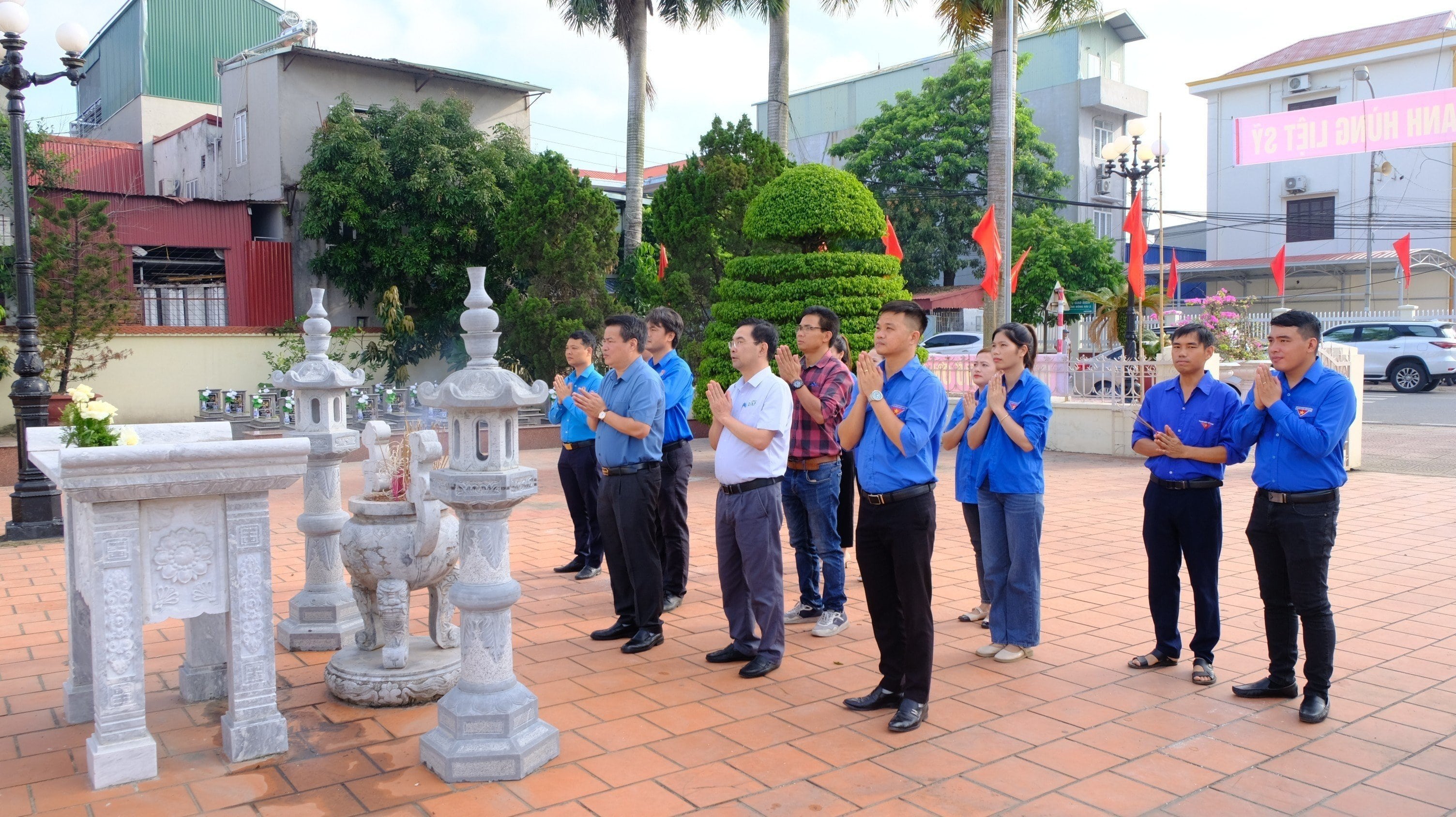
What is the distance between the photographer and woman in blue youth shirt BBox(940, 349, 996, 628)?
530cm

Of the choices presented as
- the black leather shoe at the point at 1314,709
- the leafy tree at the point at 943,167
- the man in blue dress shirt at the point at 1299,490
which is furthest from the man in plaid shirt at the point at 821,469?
the leafy tree at the point at 943,167

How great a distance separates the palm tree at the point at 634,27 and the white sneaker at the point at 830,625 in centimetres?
1370

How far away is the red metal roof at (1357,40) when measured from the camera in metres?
29.0

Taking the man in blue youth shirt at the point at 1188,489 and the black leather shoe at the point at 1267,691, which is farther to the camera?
the man in blue youth shirt at the point at 1188,489

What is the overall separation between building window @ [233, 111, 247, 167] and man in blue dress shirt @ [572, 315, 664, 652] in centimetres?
1748

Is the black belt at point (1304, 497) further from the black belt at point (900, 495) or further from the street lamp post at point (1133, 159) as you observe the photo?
the street lamp post at point (1133, 159)

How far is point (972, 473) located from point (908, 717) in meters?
1.60

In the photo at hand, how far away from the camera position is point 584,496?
22.7ft

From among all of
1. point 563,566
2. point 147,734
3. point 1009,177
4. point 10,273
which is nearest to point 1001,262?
point 1009,177

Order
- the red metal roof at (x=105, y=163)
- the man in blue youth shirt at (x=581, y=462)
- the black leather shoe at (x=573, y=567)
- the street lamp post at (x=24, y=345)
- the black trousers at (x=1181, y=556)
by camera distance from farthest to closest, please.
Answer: the red metal roof at (x=105, y=163)
the street lamp post at (x=24, y=345)
the black leather shoe at (x=573, y=567)
the man in blue youth shirt at (x=581, y=462)
the black trousers at (x=1181, y=556)

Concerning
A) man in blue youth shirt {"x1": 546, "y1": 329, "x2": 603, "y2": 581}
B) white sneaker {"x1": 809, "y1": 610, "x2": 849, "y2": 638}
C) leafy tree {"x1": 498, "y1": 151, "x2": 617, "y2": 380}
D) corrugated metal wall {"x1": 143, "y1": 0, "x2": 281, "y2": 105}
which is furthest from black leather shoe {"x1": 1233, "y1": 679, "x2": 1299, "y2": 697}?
corrugated metal wall {"x1": 143, "y1": 0, "x2": 281, "y2": 105}

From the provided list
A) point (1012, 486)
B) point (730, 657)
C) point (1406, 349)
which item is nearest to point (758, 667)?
point (730, 657)

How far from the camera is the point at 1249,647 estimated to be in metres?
5.15

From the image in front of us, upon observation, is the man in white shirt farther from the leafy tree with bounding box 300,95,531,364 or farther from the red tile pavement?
the leafy tree with bounding box 300,95,531,364
